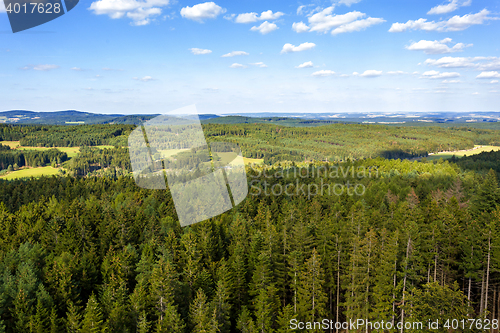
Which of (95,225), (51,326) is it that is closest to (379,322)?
(51,326)

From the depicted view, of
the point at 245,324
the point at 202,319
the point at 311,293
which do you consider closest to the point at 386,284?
the point at 311,293

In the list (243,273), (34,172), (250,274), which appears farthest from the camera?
(34,172)

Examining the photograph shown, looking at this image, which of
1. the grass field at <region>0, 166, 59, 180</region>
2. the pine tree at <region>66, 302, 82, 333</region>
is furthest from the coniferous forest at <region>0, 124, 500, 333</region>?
the grass field at <region>0, 166, 59, 180</region>

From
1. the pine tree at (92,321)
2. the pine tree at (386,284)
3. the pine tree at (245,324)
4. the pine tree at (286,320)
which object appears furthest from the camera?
the pine tree at (386,284)

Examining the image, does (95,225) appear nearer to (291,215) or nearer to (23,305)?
(23,305)

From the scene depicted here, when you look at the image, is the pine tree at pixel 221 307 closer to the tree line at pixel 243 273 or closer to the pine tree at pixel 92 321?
the tree line at pixel 243 273

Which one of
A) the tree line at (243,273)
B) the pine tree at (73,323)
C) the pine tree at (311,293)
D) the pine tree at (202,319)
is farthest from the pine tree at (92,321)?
the pine tree at (311,293)

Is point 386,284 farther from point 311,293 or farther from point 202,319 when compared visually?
point 202,319

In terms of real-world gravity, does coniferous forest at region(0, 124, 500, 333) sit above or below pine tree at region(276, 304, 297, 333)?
above

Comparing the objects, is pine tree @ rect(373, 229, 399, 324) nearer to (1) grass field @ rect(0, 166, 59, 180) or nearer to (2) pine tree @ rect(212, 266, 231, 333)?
(2) pine tree @ rect(212, 266, 231, 333)

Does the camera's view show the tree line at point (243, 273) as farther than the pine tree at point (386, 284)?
No

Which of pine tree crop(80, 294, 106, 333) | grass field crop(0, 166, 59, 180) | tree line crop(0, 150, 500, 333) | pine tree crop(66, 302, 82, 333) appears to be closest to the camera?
pine tree crop(80, 294, 106, 333)

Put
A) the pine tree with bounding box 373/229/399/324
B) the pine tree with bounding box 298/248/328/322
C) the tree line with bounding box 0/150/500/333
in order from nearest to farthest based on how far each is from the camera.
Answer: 1. the tree line with bounding box 0/150/500/333
2. the pine tree with bounding box 373/229/399/324
3. the pine tree with bounding box 298/248/328/322
